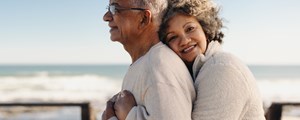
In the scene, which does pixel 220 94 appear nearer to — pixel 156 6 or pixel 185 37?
pixel 185 37

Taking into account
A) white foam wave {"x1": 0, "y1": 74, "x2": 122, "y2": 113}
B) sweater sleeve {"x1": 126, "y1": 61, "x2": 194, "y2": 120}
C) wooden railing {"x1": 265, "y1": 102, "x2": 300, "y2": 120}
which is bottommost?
white foam wave {"x1": 0, "y1": 74, "x2": 122, "y2": 113}

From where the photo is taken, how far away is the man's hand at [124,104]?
1573 mm

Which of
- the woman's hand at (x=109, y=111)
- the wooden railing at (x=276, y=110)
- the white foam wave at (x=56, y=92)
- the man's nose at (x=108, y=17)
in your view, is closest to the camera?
the woman's hand at (x=109, y=111)

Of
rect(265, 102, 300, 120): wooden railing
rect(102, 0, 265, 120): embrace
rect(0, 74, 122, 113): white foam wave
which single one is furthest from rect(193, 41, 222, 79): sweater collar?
rect(0, 74, 122, 113): white foam wave

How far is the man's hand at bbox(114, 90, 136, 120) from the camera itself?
5.16 ft

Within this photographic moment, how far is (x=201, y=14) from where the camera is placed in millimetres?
1716

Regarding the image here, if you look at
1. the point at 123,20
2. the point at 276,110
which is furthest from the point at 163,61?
the point at 276,110

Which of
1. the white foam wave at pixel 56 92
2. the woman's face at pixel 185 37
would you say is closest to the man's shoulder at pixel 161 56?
the woman's face at pixel 185 37

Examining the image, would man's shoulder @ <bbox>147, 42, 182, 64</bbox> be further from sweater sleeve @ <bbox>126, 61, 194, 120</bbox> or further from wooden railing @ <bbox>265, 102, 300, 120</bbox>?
wooden railing @ <bbox>265, 102, 300, 120</bbox>

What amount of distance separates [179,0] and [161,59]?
0.29 metres

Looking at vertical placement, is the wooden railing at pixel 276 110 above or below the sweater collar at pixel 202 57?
below

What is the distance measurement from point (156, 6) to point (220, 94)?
428mm

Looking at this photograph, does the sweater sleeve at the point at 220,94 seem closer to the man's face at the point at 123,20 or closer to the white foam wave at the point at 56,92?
the man's face at the point at 123,20

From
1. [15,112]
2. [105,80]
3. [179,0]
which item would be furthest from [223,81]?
[105,80]
